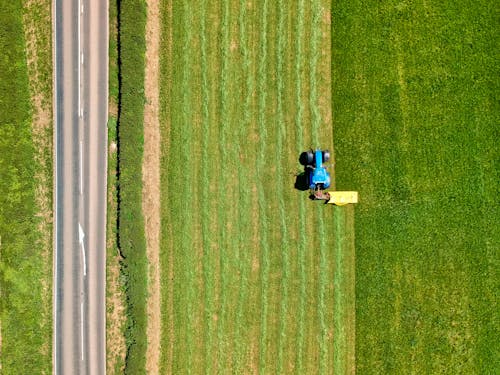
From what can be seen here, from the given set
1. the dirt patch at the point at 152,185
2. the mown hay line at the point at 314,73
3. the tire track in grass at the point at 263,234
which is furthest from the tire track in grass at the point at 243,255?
the dirt patch at the point at 152,185

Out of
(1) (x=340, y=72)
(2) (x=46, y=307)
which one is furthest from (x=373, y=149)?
(2) (x=46, y=307)

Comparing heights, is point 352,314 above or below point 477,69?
below

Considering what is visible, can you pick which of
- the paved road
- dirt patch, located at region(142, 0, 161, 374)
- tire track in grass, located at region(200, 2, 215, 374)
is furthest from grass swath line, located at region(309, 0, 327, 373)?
the paved road

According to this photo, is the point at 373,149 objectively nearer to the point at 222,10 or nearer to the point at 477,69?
the point at 477,69

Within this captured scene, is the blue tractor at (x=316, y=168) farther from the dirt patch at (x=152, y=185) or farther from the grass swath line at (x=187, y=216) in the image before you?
the dirt patch at (x=152, y=185)

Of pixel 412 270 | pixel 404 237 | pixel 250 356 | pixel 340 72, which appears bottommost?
pixel 250 356

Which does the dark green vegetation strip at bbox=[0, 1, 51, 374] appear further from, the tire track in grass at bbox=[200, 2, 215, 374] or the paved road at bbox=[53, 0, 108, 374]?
the tire track in grass at bbox=[200, 2, 215, 374]
